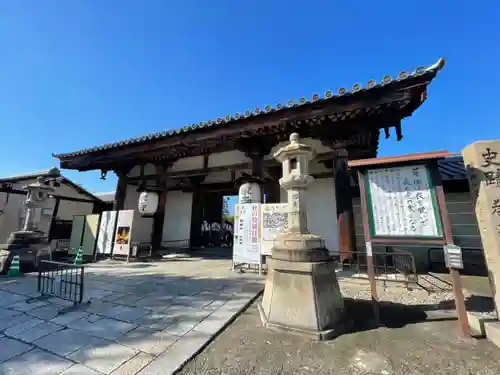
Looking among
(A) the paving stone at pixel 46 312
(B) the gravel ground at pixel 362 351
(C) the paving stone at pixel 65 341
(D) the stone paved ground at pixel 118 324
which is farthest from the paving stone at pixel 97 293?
(B) the gravel ground at pixel 362 351

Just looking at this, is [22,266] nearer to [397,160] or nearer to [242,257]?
[242,257]

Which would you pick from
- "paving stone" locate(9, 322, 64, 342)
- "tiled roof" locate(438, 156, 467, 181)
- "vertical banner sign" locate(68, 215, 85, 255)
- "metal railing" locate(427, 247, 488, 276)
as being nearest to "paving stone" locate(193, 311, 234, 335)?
"paving stone" locate(9, 322, 64, 342)

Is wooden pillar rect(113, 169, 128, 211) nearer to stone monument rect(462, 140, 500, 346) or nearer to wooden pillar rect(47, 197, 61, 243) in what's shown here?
wooden pillar rect(47, 197, 61, 243)

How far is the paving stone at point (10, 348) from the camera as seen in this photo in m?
2.47

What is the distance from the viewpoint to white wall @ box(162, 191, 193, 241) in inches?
479

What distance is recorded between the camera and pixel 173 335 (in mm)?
2902

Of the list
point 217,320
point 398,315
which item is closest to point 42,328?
point 217,320

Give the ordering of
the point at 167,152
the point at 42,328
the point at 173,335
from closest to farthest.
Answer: the point at 173,335 < the point at 42,328 < the point at 167,152

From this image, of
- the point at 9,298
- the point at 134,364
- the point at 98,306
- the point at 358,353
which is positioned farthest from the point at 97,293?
the point at 358,353

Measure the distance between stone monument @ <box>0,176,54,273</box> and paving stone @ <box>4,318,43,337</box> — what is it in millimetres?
4633

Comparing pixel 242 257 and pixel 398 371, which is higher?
pixel 242 257

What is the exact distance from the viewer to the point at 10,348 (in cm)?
261

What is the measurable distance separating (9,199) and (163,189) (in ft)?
30.1

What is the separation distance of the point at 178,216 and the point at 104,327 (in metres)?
9.49
